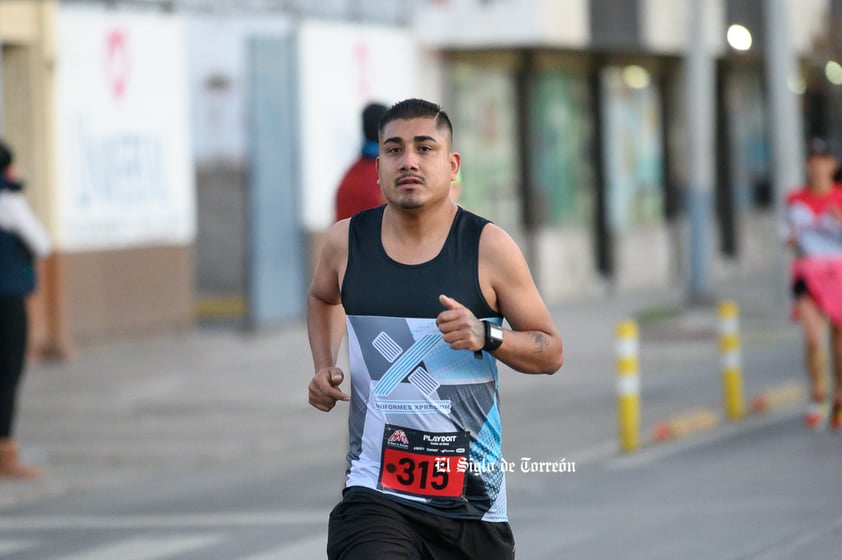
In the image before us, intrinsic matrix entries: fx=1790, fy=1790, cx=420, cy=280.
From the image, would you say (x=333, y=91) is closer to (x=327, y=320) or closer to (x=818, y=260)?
(x=818, y=260)

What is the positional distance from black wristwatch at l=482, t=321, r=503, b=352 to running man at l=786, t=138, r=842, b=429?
7871mm

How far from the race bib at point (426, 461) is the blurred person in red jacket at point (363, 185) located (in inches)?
122

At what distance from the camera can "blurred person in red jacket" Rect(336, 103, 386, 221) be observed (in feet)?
27.6

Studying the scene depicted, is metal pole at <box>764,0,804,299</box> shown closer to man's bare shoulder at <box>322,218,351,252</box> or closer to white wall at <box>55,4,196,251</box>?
white wall at <box>55,4,196,251</box>

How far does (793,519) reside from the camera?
9.50 m

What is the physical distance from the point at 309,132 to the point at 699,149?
503 cm

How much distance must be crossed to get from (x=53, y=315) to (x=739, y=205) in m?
18.9

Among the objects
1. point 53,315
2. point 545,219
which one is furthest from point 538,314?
point 545,219

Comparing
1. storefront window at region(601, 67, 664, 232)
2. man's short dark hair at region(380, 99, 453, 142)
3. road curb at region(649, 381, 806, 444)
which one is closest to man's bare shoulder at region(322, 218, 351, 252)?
man's short dark hair at region(380, 99, 453, 142)

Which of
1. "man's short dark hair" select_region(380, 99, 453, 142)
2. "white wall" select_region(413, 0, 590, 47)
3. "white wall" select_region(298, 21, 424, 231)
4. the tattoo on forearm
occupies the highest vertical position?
"white wall" select_region(413, 0, 590, 47)

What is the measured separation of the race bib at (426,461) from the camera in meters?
5.32

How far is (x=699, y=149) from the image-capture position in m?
23.1

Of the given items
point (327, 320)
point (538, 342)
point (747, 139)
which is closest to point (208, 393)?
point (327, 320)

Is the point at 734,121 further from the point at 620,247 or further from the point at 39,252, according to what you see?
the point at 39,252
